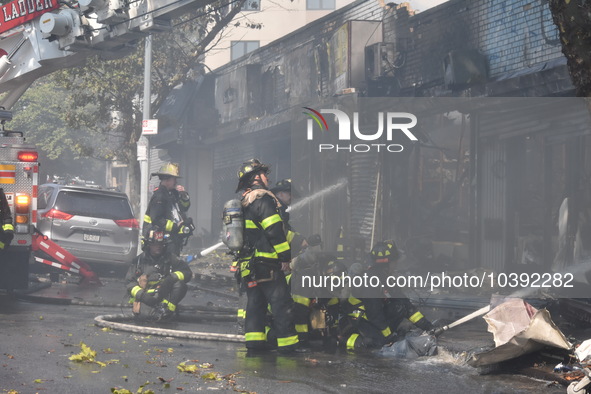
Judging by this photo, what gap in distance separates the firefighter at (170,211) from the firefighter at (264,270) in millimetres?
3275

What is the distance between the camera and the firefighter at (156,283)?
1121 centimetres

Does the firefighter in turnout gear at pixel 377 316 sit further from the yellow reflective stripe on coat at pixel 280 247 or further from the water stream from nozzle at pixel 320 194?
the water stream from nozzle at pixel 320 194

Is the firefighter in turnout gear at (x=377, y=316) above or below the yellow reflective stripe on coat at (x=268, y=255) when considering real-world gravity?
below

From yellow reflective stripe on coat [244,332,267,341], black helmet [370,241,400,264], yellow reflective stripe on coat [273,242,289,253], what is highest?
yellow reflective stripe on coat [273,242,289,253]

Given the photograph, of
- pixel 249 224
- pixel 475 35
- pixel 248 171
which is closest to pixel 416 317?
pixel 249 224

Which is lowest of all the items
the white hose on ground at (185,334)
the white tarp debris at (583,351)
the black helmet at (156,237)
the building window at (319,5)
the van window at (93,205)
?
the white hose on ground at (185,334)

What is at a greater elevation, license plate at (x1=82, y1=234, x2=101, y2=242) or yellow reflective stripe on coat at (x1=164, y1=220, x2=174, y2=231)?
yellow reflective stripe on coat at (x1=164, y1=220, x2=174, y2=231)

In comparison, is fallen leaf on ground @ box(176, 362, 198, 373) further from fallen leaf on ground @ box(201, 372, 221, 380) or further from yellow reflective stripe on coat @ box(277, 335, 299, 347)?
yellow reflective stripe on coat @ box(277, 335, 299, 347)

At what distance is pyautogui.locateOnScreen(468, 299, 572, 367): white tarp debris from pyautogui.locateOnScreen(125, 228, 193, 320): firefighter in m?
4.52

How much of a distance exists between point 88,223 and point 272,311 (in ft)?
28.3

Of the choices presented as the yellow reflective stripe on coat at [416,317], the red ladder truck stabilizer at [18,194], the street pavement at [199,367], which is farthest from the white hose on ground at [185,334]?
the red ladder truck stabilizer at [18,194]

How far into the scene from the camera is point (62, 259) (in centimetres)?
1543

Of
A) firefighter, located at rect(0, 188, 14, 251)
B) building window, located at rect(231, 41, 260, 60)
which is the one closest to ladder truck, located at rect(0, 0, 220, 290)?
firefighter, located at rect(0, 188, 14, 251)

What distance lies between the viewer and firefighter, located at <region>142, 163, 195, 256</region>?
12.3 meters
